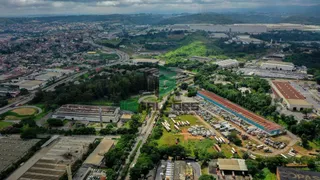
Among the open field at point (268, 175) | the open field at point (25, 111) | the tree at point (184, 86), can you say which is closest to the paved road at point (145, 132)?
the open field at point (268, 175)

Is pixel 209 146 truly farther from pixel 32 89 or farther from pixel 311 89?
pixel 32 89

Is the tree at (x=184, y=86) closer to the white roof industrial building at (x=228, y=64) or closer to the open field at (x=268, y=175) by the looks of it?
the white roof industrial building at (x=228, y=64)

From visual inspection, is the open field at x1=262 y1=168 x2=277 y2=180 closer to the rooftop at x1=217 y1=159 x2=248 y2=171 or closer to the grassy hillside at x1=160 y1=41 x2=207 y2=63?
the rooftop at x1=217 y1=159 x2=248 y2=171

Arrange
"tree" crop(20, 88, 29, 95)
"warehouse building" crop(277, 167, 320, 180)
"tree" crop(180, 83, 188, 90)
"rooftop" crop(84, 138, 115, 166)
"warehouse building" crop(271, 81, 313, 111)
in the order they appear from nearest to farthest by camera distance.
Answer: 1. "warehouse building" crop(277, 167, 320, 180)
2. "rooftop" crop(84, 138, 115, 166)
3. "warehouse building" crop(271, 81, 313, 111)
4. "tree" crop(20, 88, 29, 95)
5. "tree" crop(180, 83, 188, 90)

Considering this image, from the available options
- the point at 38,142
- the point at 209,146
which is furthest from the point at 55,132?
the point at 209,146

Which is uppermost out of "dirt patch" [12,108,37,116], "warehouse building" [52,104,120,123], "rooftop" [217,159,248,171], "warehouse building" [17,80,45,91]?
"warehouse building" [17,80,45,91]

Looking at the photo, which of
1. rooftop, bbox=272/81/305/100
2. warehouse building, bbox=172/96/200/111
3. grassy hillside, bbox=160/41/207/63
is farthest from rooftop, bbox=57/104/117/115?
grassy hillside, bbox=160/41/207/63
